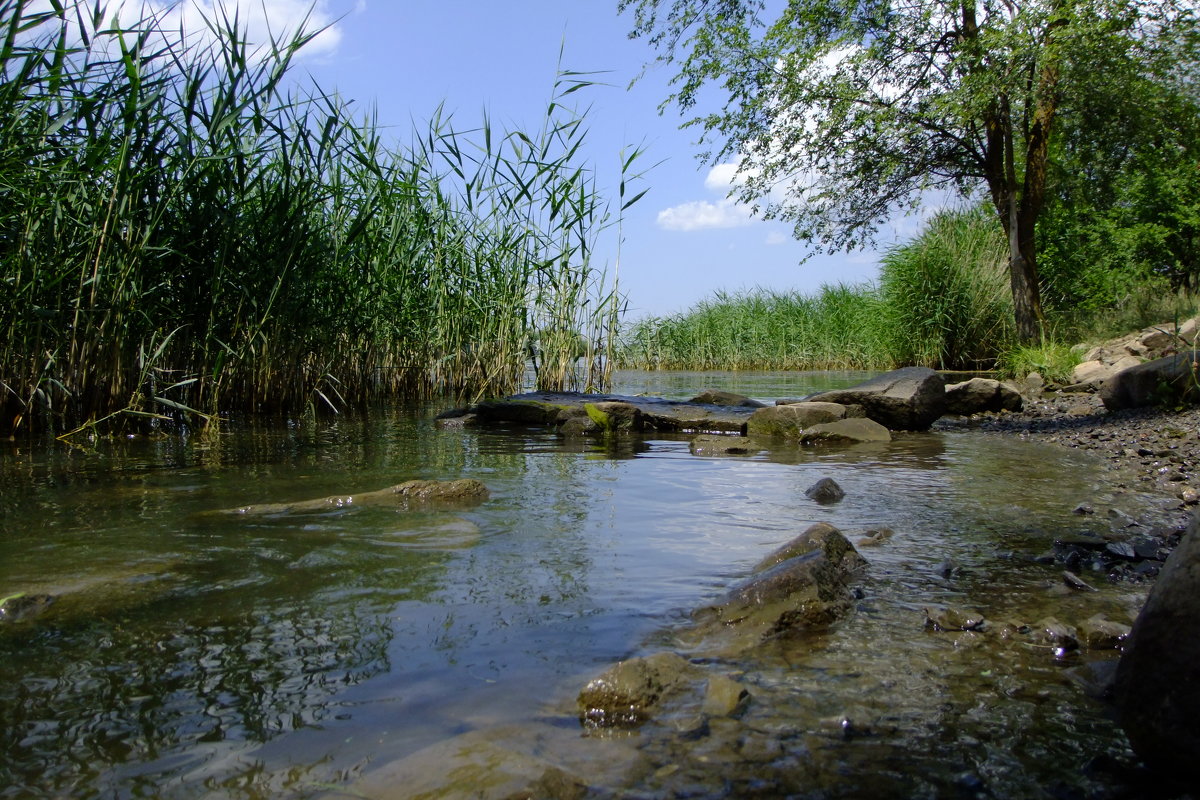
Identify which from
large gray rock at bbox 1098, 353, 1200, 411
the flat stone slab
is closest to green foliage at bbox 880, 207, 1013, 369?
large gray rock at bbox 1098, 353, 1200, 411

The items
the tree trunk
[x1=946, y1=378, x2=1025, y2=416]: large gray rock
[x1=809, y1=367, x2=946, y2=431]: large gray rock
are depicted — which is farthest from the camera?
the tree trunk

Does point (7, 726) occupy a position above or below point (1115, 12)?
below

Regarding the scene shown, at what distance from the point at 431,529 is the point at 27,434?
4216mm

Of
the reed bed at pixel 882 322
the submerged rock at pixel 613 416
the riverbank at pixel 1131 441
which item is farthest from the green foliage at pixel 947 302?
the submerged rock at pixel 613 416

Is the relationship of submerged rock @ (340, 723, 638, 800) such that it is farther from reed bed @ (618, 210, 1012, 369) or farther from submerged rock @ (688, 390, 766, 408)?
reed bed @ (618, 210, 1012, 369)

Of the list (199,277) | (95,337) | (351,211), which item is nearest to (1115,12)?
(351,211)

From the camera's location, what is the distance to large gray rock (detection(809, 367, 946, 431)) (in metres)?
8.29

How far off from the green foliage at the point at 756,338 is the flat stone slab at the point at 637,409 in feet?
44.7

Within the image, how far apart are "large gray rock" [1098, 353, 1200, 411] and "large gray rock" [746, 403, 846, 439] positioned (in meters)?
A: 2.68

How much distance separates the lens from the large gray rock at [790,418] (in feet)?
25.2

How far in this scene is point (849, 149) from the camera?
16.4 metres

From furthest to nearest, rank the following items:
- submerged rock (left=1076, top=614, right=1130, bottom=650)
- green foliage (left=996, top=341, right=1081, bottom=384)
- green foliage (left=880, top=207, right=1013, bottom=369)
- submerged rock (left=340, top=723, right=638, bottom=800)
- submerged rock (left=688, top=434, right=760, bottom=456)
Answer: green foliage (left=880, top=207, right=1013, bottom=369) < green foliage (left=996, top=341, right=1081, bottom=384) < submerged rock (left=688, top=434, right=760, bottom=456) < submerged rock (left=1076, top=614, right=1130, bottom=650) < submerged rock (left=340, top=723, right=638, bottom=800)

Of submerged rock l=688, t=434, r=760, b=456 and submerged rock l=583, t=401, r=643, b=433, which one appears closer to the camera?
submerged rock l=688, t=434, r=760, b=456

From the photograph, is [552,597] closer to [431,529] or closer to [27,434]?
[431,529]
